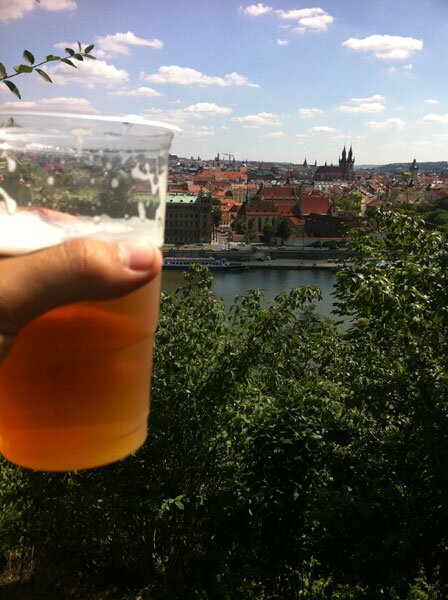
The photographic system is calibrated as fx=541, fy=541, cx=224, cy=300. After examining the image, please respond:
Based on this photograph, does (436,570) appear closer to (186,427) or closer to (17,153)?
(186,427)

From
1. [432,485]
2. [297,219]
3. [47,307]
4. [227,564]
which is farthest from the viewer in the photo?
[297,219]

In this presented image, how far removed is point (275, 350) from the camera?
3.95 metres

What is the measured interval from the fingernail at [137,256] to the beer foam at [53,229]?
15 millimetres

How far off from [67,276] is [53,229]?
66 mm

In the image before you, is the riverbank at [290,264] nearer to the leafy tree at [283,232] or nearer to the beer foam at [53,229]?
the leafy tree at [283,232]

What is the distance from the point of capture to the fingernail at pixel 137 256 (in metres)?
0.63

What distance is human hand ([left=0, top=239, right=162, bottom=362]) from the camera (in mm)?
618

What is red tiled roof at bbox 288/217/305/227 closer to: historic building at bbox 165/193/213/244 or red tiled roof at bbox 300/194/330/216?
red tiled roof at bbox 300/194/330/216

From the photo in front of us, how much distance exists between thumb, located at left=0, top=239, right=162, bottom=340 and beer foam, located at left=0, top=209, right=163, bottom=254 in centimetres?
1

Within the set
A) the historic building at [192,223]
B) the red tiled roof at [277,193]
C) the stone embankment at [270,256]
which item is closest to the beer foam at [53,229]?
the stone embankment at [270,256]

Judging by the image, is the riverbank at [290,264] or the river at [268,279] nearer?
the river at [268,279]

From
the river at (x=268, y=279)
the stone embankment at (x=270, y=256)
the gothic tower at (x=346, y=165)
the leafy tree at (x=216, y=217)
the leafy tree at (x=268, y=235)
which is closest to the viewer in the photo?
the river at (x=268, y=279)

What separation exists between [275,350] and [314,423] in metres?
0.81

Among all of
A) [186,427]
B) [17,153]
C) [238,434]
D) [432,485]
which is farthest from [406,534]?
[17,153]
